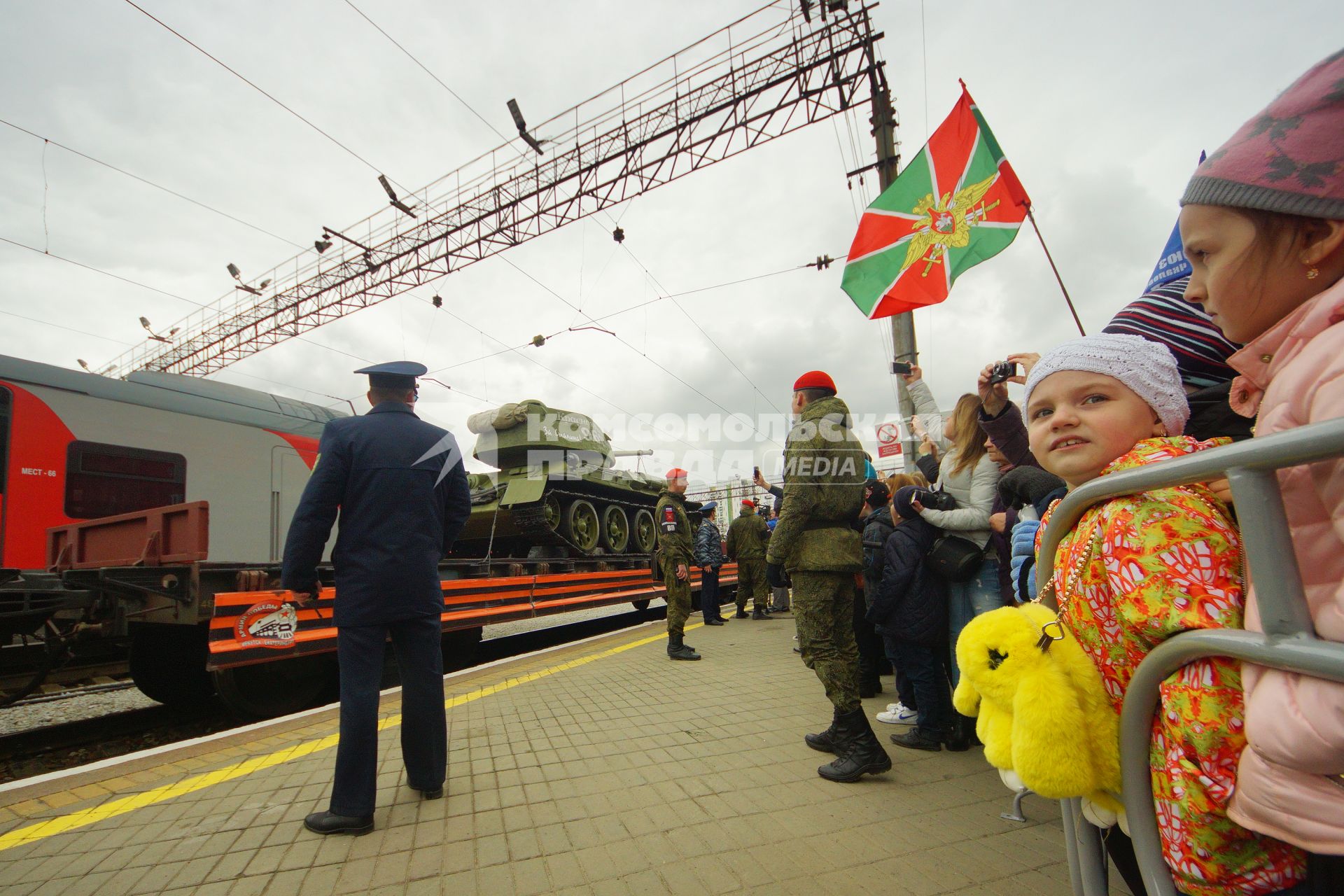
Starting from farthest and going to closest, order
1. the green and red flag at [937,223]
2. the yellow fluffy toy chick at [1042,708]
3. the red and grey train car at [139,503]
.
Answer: the green and red flag at [937,223] → the red and grey train car at [139,503] → the yellow fluffy toy chick at [1042,708]

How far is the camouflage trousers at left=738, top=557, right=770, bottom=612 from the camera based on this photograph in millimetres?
9812

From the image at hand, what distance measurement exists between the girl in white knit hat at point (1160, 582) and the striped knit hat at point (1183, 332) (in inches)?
14.5

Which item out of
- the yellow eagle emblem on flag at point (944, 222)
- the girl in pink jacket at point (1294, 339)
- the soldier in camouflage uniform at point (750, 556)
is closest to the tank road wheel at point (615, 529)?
the soldier in camouflage uniform at point (750, 556)

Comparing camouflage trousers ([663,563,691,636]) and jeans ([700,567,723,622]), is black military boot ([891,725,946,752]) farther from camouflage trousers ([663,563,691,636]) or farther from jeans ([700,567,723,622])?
jeans ([700,567,723,622])

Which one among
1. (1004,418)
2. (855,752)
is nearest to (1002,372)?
(1004,418)

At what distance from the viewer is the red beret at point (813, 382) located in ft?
11.1

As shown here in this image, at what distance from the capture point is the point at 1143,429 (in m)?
1.23

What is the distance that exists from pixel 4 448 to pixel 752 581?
28.1 feet

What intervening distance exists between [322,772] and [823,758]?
7.72ft

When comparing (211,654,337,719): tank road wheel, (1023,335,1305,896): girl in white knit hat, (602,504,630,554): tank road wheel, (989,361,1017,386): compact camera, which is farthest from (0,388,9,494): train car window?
(602,504,630,554): tank road wheel

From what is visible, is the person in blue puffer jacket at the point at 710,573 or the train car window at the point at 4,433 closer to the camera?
the train car window at the point at 4,433

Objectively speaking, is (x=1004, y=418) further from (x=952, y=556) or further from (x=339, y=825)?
(x=339, y=825)

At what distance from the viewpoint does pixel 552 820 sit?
2.44 meters

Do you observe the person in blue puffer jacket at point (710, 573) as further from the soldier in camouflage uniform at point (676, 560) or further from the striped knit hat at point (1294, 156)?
the striped knit hat at point (1294, 156)
